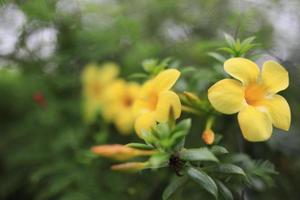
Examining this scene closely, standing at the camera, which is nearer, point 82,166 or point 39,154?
point 82,166

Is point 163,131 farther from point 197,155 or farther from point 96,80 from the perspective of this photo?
point 96,80

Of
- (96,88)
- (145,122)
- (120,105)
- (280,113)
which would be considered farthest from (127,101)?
(280,113)

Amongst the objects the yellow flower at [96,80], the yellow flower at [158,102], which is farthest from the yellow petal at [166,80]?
the yellow flower at [96,80]

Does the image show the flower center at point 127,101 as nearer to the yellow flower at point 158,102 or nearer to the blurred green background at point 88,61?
the blurred green background at point 88,61

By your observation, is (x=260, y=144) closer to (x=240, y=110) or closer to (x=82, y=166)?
(x=240, y=110)

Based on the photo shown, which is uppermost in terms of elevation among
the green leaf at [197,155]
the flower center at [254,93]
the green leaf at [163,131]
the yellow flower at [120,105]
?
the yellow flower at [120,105]

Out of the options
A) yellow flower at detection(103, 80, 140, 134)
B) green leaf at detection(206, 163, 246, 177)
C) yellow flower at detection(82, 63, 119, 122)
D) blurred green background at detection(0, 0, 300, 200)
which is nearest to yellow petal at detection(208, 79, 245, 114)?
green leaf at detection(206, 163, 246, 177)

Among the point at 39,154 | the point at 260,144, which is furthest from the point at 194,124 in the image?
the point at 39,154
